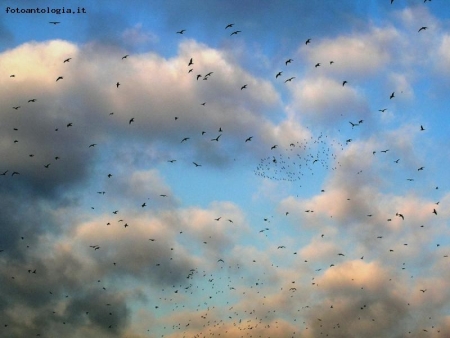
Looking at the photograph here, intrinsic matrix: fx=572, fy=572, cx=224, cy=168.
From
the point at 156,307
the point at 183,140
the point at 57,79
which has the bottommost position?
the point at 156,307

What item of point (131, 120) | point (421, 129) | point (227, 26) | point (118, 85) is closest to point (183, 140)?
point (131, 120)

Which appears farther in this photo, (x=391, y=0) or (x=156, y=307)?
(x=156, y=307)

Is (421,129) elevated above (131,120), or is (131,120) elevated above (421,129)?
(131,120)

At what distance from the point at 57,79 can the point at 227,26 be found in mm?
30520

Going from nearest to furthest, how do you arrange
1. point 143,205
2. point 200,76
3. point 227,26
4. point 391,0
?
point 391,0 → point 227,26 → point 200,76 → point 143,205

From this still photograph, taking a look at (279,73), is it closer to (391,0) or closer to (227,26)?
(227,26)

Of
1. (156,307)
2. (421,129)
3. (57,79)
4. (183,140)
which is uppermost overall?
(57,79)

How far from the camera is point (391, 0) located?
7038 cm

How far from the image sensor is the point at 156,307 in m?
124

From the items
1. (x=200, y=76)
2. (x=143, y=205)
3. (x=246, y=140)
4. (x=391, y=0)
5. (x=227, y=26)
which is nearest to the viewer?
(x=391, y=0)

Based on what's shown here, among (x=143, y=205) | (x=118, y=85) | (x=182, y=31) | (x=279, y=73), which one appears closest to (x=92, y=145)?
(x=143, y=205)

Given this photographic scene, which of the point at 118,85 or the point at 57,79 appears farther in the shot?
the point at 57,79

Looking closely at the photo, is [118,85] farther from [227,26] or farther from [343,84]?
[343,84]

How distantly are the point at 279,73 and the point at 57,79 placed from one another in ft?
120
